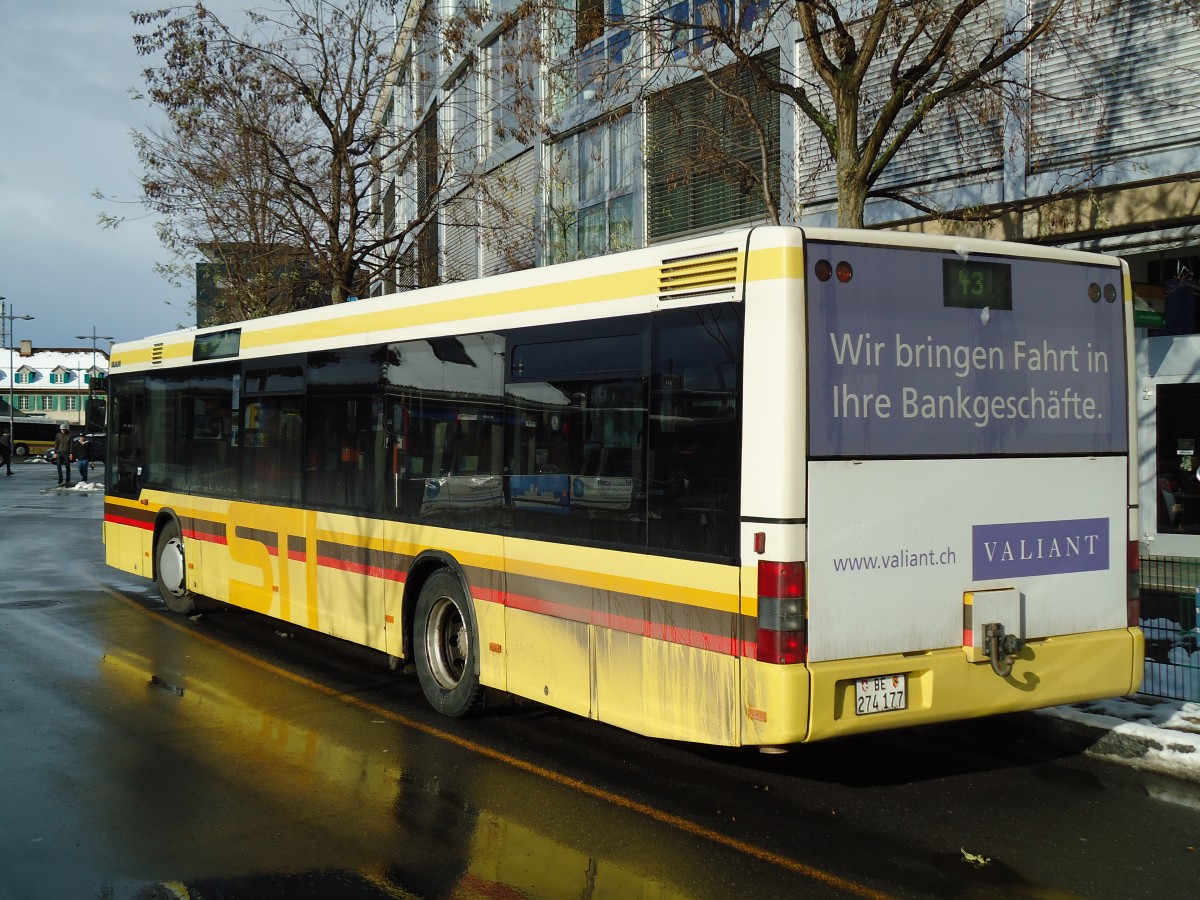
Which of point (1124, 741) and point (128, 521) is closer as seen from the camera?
point (1124, 741)

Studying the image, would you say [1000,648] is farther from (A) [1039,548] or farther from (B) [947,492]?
(B) [947,492]

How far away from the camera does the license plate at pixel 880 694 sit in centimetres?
608

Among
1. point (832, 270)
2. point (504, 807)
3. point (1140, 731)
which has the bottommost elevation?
point (504, 807)

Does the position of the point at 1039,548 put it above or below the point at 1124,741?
above

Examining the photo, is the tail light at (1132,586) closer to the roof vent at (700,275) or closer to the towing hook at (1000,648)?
the towing hook at (1000,648)

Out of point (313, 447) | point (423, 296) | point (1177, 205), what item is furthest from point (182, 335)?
point (1177, 205)

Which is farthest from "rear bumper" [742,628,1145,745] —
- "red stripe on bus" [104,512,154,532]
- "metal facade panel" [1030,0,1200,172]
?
"red stripe on bus" [104,512,154,532]

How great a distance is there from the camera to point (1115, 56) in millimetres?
13320

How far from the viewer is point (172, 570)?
13.5 meters

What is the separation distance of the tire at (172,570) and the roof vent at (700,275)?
834cm

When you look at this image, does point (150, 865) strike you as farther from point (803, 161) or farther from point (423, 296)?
point (803, 161)

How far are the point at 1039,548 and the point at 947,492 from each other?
29.3 inches

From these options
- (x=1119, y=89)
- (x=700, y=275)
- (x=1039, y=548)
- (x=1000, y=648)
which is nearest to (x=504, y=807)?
(x=1000, y=648)

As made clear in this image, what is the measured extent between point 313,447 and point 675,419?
5015mm
